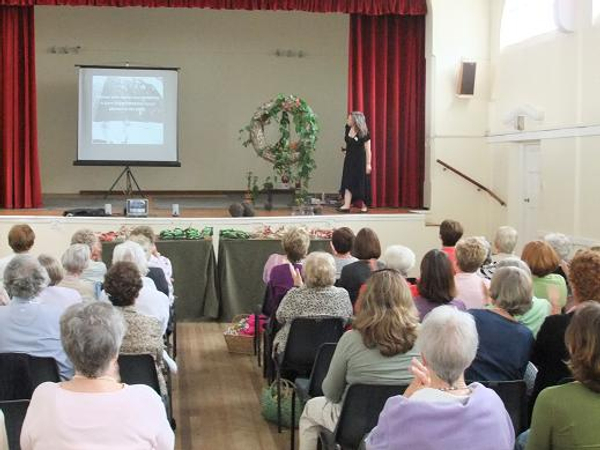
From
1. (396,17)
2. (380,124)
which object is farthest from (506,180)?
(396,17)

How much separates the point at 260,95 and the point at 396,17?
349cm

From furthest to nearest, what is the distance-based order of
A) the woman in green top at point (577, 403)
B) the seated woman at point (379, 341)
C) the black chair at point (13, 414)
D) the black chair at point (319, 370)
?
the black chair at point (319, 370)
the seated woman at point (379, 341)
the black chair at point (13, 414)
the woman in green top at point (577, 403)

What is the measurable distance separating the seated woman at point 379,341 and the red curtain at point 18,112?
8642 millimetres

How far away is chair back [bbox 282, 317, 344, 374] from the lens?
13.6 feet

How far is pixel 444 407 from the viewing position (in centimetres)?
216

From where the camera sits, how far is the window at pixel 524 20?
9094 mm

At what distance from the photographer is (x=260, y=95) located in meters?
13.9

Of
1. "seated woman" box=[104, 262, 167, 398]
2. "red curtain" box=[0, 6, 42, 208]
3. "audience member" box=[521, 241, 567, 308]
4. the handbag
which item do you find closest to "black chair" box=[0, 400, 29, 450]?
"seated woman" box=[104, 262, 167, 398]

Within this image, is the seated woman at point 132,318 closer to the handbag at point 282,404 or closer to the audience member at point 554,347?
the handbag at point 282,404

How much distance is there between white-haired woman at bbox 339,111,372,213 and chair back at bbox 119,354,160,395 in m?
7.19

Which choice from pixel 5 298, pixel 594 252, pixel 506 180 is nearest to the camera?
pixel 594 252

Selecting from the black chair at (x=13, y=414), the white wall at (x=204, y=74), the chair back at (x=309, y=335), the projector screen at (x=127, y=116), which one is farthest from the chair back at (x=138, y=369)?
the white wall at (x=204, y=74)

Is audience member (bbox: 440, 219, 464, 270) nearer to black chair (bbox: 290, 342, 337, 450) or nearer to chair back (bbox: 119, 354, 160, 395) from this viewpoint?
black chair (bbox: 290, 342, 337, 450)

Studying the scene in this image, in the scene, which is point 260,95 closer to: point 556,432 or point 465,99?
point 465,99
